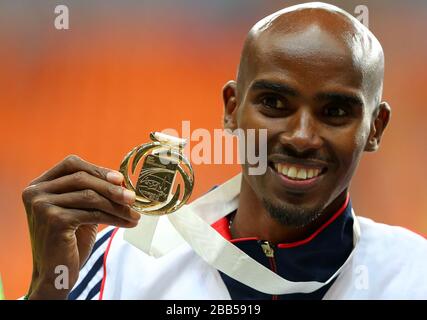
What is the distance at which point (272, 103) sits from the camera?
5.84 ft

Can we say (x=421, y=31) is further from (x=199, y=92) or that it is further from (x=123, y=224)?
(x=123, y=224)

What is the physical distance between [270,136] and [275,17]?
0.31 meters

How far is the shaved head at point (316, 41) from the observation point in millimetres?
1753

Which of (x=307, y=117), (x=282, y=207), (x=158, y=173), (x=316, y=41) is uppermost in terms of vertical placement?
(x=316, y=41)

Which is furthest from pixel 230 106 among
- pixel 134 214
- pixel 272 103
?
pixel 134 214

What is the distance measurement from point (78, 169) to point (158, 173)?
6.7 inches

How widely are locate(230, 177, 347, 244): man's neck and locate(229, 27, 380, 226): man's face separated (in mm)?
89

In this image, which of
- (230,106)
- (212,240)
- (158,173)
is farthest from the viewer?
(230,106)

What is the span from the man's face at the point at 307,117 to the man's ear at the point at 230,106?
0.14m

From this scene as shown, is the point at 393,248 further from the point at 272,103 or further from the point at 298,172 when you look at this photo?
the point at 272,103

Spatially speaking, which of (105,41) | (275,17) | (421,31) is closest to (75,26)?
(105,41)

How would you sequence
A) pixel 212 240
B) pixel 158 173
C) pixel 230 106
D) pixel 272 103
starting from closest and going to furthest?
pixel 158 173, pixel 272 103, pixel 212 240, pixel 230 106

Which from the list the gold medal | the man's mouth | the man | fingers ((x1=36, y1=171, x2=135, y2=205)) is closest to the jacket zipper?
the man

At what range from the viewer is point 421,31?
14.3 ft
